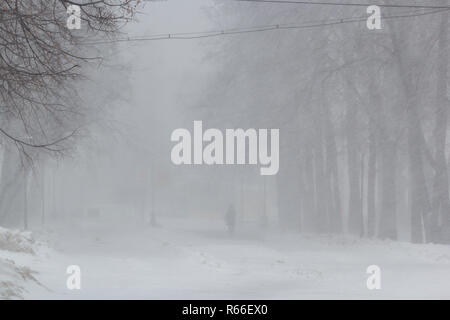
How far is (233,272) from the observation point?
17703 millimetres

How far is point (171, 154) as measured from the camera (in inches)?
2736

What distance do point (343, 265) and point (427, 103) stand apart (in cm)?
839

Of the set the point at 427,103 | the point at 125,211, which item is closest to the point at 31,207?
the point at 125,211

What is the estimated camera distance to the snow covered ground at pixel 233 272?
498 inches

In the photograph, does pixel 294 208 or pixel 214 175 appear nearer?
pixel 294 208

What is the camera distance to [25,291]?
36.7 feet

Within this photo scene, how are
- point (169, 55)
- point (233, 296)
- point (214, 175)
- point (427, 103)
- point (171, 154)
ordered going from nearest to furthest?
point (233, 296) < point (427, 103) < point (214, 175) < point (171, 154) < point (169, 55)

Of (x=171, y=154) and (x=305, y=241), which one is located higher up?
(x=171, y=154)

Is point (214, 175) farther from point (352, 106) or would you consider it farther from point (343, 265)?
point (343, 265)

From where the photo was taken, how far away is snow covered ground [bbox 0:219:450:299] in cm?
1266

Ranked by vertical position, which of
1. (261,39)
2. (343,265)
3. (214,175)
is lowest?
(343,265)

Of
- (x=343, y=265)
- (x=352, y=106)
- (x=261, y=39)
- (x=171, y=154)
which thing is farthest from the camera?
(x=171, y=154)
